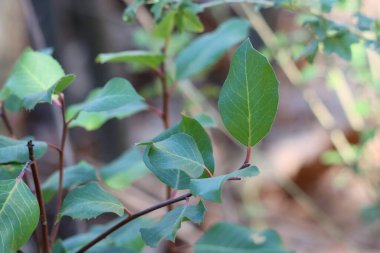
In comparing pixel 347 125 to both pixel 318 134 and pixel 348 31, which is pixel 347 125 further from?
pixel 348 31

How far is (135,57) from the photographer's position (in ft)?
2.20

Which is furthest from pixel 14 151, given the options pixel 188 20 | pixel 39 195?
pixel 188 20

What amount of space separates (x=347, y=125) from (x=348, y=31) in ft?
6.73

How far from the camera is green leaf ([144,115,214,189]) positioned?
454mm

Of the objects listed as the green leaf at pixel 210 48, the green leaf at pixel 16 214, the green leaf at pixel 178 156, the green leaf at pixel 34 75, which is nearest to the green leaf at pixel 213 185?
the green leaf at pixel 178 156

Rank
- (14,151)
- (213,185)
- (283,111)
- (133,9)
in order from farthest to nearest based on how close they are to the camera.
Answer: (283,111), (133,9), (14,151), (213,185)

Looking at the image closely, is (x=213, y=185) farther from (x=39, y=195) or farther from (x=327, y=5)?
(x=327, y=5)

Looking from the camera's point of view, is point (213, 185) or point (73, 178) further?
point (73, 178)

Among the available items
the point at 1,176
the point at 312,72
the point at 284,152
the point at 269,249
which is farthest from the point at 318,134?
the point at 1,176

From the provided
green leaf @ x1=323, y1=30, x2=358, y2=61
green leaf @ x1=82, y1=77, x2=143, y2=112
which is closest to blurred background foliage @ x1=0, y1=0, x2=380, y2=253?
green leaf @ x1=323, y1=30, x2=358, y2=61

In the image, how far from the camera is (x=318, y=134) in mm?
2893

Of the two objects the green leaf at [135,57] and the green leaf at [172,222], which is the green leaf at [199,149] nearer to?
the green leaf at [172,222]

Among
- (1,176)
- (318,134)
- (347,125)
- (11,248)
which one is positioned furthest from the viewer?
(318,134)

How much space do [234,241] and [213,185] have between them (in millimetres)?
336
